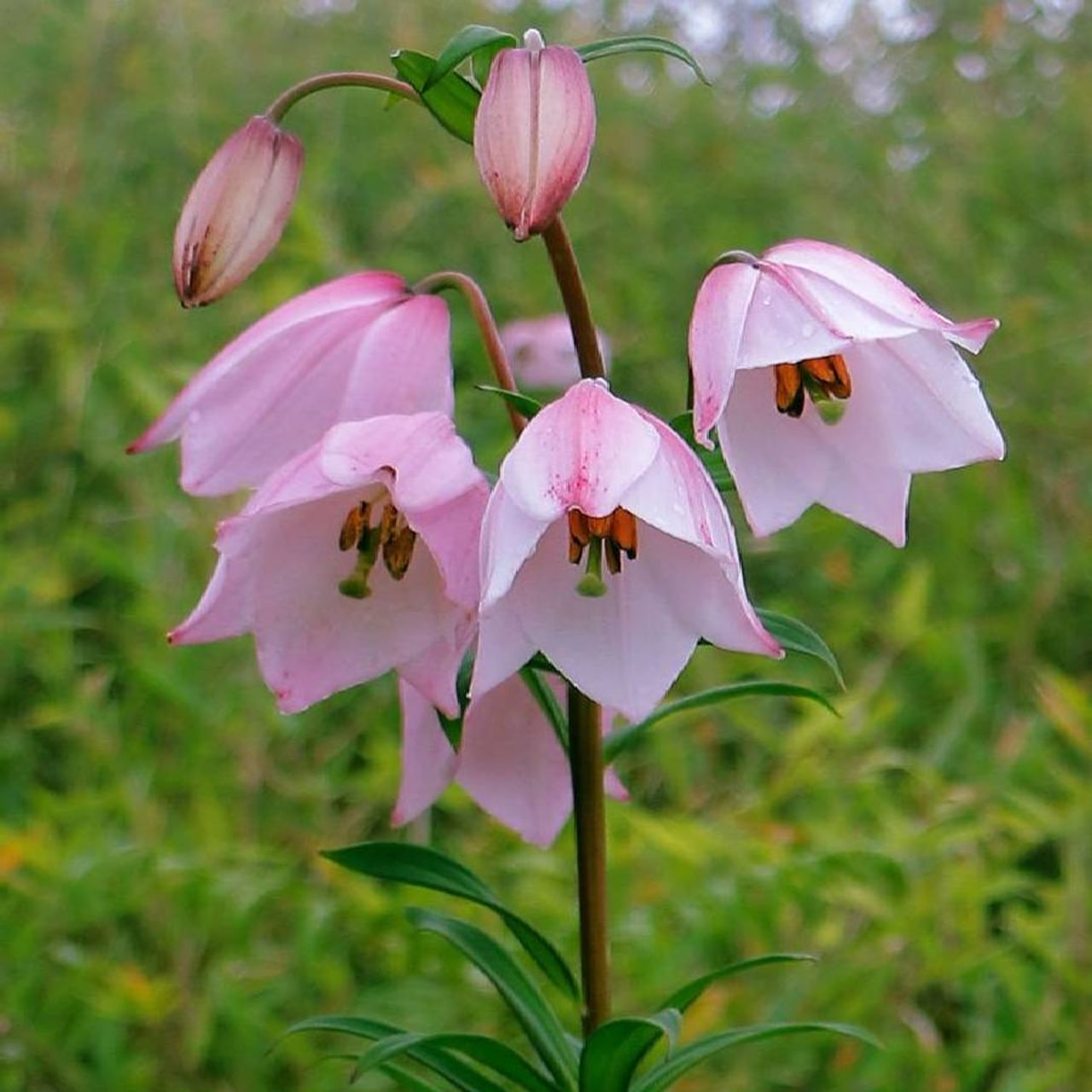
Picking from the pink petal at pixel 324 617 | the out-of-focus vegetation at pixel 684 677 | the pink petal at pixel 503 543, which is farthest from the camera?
the out-of-focus vegetation at pixel 684 677

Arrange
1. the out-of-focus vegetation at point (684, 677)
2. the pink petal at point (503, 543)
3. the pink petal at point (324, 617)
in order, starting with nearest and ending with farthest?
1. the pink petal at point (503, 543)
2. the pink petal at point (324, 617)
3. the out-of-focus vegetation at point (684, 677)

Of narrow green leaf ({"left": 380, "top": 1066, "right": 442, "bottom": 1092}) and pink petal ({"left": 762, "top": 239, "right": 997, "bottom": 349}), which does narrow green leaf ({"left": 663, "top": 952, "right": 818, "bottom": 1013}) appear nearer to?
narrow green leaf ({"left": 380, "top": 1066, "right": 442, "bottom": 1092})

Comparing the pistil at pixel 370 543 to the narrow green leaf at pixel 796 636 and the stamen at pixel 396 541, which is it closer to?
the stamen at pixel 396 541

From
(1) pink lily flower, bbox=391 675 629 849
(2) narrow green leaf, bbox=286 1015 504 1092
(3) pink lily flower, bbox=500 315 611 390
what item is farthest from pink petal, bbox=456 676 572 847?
(3) pink lily flower, bbox=500 315 611 390

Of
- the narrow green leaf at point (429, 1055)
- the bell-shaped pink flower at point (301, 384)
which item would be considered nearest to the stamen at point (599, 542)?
the bell-shaped pink flower at point (301, 384)

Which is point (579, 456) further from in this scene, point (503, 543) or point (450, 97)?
point (450, 97)

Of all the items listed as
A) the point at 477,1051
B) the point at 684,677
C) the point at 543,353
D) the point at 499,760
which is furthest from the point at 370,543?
the point at 684,677

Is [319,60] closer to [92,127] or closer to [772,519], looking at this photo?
[92,127]
